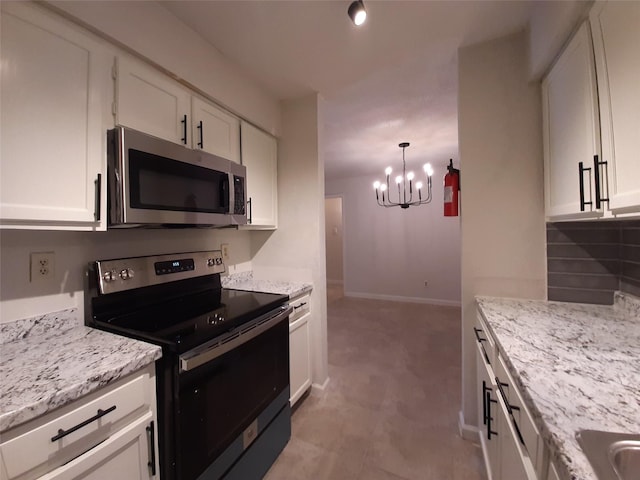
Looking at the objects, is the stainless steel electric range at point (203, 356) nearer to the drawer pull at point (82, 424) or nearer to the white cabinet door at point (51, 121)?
the drawer pull at point (82, 424)

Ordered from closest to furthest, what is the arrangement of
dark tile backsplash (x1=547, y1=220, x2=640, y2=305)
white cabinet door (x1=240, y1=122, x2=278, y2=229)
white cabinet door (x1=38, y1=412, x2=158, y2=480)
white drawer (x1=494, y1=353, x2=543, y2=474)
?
1. white drawer (x1=494, y1=353, x2=543, y2=474)
2. white cabinet door (x1=38, y1=412, x2=158, y2=480)
3. dark tile backsplash (x1=547, y1=220, x2=640, y2=305)
4. white cabinet door (x1=240, y1=122, x2=278, y2=229)

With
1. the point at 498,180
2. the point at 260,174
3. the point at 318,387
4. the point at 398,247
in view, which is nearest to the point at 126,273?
the point at 260,174

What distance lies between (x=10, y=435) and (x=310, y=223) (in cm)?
174

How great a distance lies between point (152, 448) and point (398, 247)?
457 cm

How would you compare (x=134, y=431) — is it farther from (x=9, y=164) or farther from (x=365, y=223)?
(x=365, y=223)

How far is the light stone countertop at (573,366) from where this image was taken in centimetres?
58

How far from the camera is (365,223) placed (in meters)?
5.24

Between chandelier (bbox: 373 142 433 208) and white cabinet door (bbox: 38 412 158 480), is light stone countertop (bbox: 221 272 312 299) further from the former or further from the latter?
chandelier (bbox: 373 142 433 208)

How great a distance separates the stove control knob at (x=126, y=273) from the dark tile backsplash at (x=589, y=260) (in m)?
2.22

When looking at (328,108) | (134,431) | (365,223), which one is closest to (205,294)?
(134,431)

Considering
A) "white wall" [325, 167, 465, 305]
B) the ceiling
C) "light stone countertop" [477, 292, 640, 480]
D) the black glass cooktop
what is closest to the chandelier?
"white wall" [325, 167, 465, 305]

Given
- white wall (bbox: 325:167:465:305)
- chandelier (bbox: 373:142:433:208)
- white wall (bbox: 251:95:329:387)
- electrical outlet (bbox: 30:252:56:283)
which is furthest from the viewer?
white wall (bbox: 325:167:465:305)

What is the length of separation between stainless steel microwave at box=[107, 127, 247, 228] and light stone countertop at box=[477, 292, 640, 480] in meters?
1.45

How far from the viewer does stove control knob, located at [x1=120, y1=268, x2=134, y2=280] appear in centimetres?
132
